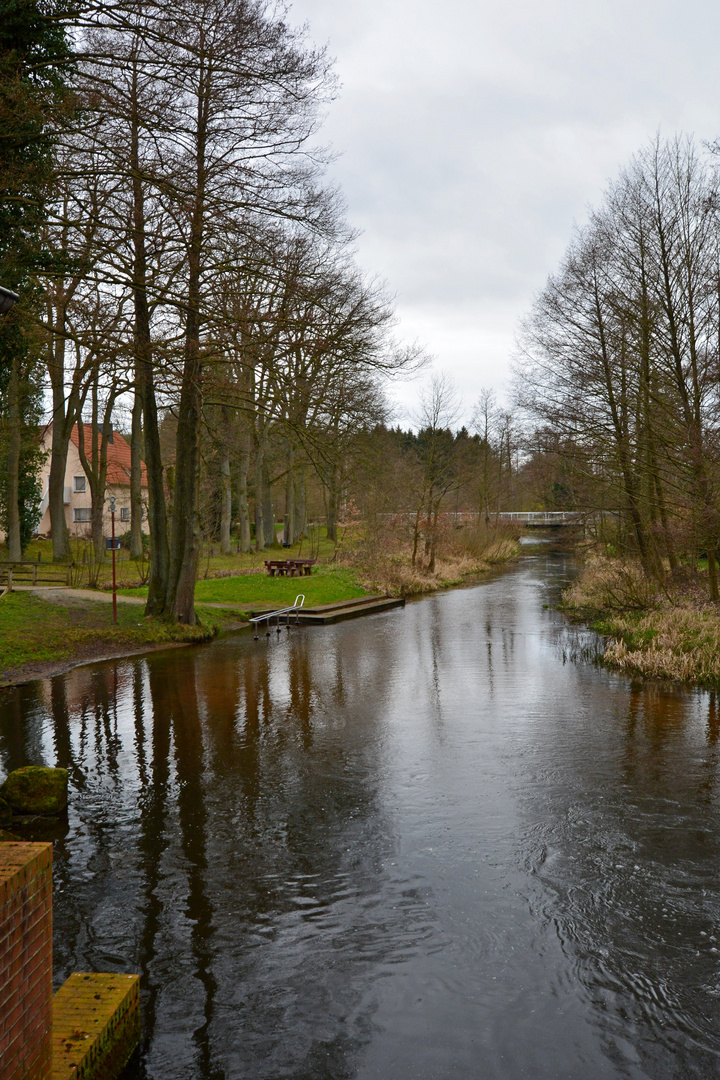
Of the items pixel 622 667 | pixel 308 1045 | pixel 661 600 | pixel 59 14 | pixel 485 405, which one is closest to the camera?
pixel 308 1045

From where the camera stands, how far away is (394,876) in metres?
6.06

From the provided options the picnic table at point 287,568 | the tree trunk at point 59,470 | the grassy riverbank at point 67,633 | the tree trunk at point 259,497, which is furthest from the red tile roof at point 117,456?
the grassy riverbank at point 67,633

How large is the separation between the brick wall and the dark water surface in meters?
1.09

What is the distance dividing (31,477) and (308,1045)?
31.1 metres

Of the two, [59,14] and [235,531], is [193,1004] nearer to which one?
[59,14]

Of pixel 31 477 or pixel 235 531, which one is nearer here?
pixel 31 477

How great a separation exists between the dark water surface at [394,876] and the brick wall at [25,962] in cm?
109

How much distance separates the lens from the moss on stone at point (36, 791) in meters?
7.23

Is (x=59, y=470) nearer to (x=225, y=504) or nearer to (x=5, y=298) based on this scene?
(x=225, y=504)

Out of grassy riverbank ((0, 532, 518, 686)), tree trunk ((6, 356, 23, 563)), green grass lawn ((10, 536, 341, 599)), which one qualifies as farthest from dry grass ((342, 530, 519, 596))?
tree trunk ((6, 356, 23, 563))

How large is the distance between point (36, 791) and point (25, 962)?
454 cm

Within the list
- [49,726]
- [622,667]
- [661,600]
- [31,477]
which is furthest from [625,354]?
[31,477]

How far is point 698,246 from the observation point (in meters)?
15.8

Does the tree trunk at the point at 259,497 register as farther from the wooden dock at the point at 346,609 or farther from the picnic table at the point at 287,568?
the wooden dock at the point at 346,609
